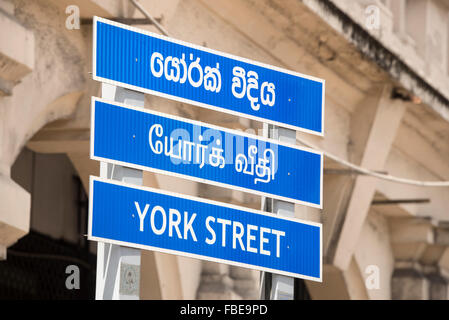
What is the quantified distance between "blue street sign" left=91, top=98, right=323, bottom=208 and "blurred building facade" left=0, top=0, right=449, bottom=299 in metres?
2.14

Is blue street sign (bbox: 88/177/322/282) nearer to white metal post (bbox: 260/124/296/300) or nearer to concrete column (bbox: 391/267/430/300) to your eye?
white metal post (bbox: 260/124/296/300)

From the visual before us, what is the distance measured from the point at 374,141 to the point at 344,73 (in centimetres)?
103

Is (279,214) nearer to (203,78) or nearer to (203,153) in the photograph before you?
(203,153)

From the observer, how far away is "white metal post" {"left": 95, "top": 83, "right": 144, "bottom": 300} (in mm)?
6383

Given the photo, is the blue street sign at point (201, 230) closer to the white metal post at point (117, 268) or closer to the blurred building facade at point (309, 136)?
the white metal post at point (117, 268)

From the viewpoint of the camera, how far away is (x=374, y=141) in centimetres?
1458

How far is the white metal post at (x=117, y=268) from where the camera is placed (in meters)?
6.38

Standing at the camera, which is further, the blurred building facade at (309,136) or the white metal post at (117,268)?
the blurred building facade at (309,136)

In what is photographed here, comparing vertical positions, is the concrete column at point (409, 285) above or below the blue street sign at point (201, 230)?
above

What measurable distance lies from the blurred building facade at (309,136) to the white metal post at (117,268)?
2.25 m

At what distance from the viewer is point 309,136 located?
13.4 meters

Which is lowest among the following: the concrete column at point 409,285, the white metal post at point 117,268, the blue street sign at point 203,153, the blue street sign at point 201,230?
the white metal post at point 117,268

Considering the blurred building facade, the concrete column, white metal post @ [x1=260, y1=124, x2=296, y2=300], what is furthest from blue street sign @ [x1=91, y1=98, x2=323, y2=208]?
the concrete column

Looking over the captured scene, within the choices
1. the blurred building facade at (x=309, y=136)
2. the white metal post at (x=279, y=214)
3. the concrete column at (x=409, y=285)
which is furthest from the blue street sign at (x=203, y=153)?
the concrete column at (x=409, y=285)
